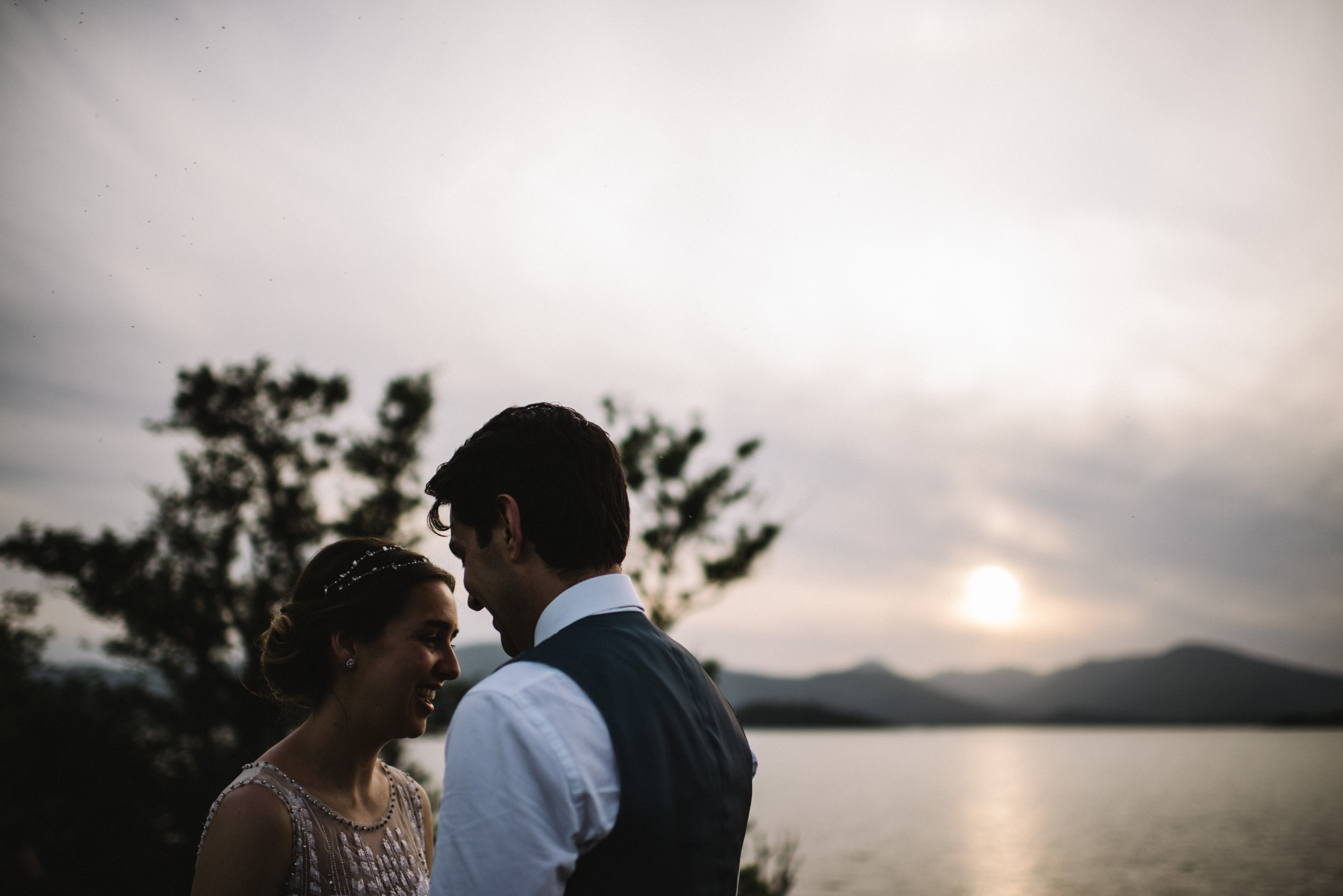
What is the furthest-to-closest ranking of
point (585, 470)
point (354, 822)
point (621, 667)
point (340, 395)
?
point (340, 395) < point (354, 822) < point (585, 470) < point (621, 667)

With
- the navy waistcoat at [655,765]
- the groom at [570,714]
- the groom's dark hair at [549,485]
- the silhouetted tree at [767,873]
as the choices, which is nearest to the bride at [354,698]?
the groom at [570,714]

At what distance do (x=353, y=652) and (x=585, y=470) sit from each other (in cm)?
153

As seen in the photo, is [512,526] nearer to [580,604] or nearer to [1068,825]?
[580,604]

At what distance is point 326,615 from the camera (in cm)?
273

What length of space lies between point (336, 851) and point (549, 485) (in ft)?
5.36

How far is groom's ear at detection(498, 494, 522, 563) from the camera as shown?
5.35ft

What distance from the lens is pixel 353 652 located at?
107 inches

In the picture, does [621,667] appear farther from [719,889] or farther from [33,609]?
[33,609]

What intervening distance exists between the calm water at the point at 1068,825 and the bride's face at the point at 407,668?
11287 millimetres

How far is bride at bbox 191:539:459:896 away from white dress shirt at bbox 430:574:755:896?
4.73 ft

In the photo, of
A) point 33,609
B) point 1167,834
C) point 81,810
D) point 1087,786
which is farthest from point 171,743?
point 1087,786

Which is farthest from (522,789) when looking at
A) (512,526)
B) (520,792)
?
(512,526)

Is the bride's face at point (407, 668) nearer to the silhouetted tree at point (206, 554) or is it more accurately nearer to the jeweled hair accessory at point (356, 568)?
the jeweled hair accessory at point (356, 568)

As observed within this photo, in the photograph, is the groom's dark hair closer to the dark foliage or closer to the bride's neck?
the bride's neck
